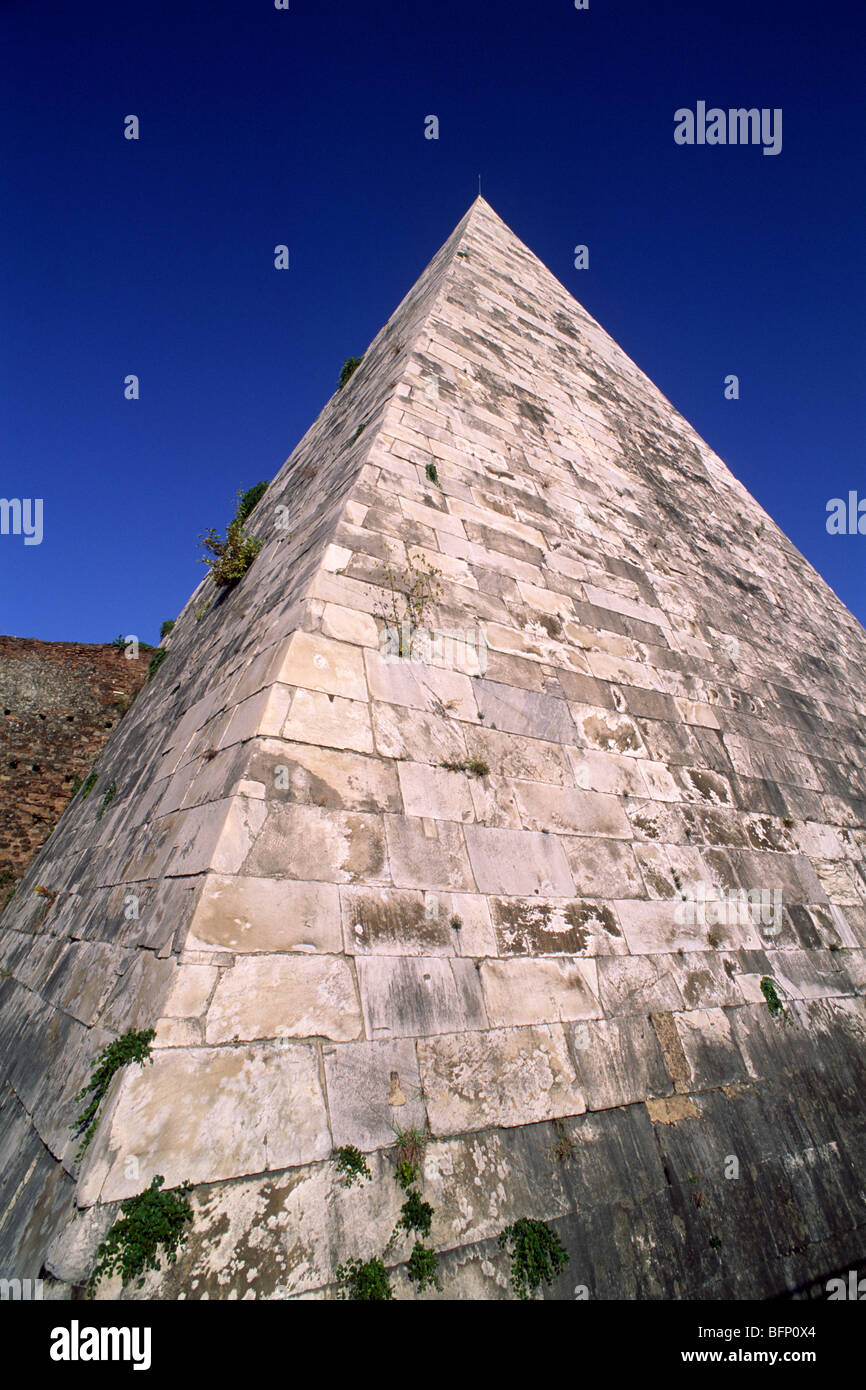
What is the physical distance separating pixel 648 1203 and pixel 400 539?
11.8 ft

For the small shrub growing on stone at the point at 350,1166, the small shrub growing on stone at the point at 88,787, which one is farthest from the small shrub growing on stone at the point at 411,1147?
the small shrub growing on stone at the point at 88,787

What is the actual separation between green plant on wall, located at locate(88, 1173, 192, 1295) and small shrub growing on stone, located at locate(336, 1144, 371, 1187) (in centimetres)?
48

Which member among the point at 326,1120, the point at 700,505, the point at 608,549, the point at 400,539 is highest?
the point at 700,505

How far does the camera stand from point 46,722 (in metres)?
11.9

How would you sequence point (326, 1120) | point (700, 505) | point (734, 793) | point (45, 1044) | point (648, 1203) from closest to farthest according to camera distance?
point (326, 1120), point (648, 1203), point (45, 1044), point (734, 793), point (700, 505)

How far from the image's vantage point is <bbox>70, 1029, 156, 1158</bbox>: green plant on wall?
199cm

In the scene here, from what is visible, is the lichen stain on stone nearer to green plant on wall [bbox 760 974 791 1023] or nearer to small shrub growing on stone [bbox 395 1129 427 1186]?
green plant on wall [bbox 760 974 791 1023]

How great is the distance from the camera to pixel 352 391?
741 centimetres

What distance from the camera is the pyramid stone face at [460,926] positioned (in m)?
2.04

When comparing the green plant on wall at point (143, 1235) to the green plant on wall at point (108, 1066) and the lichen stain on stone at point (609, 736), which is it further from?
the lichen stain on stone at point (609, 736)

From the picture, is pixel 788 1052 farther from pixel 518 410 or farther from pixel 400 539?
pixel 518 410

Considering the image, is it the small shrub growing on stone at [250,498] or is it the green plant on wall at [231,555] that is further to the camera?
the small shrub growing on stone at [250,498]

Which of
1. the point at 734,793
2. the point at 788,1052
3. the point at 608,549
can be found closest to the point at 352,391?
the point at 608,549

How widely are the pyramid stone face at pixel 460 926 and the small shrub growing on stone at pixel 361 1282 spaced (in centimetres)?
4
